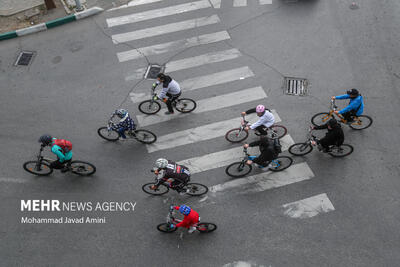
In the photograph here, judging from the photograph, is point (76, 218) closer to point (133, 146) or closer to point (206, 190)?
point (133, 146)

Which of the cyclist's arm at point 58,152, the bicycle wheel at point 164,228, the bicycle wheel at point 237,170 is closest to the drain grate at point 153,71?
the cyclist's arm at point 58,152

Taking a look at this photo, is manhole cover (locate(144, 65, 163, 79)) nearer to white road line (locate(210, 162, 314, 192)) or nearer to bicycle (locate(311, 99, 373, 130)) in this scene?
white road line (locate(210, 162, 314, 192))

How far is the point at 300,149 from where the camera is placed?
9828mm

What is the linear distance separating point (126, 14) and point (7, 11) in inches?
217

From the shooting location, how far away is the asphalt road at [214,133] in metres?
8.59

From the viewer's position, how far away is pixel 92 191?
9.67 metres

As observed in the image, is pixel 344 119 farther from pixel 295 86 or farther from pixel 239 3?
pixel 239 3

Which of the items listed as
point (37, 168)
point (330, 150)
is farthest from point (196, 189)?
point (37, 168)

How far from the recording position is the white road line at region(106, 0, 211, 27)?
1402 centimetres

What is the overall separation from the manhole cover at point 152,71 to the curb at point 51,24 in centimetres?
448

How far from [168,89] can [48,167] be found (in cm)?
447

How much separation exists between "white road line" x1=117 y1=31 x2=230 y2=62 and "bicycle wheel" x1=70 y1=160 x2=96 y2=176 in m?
4.99

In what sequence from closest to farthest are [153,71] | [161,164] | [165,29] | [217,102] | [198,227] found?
[161,164], [198,227], [217,102], [153,71], [165,29]

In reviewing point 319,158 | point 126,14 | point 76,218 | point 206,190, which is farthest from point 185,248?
point 126,14
